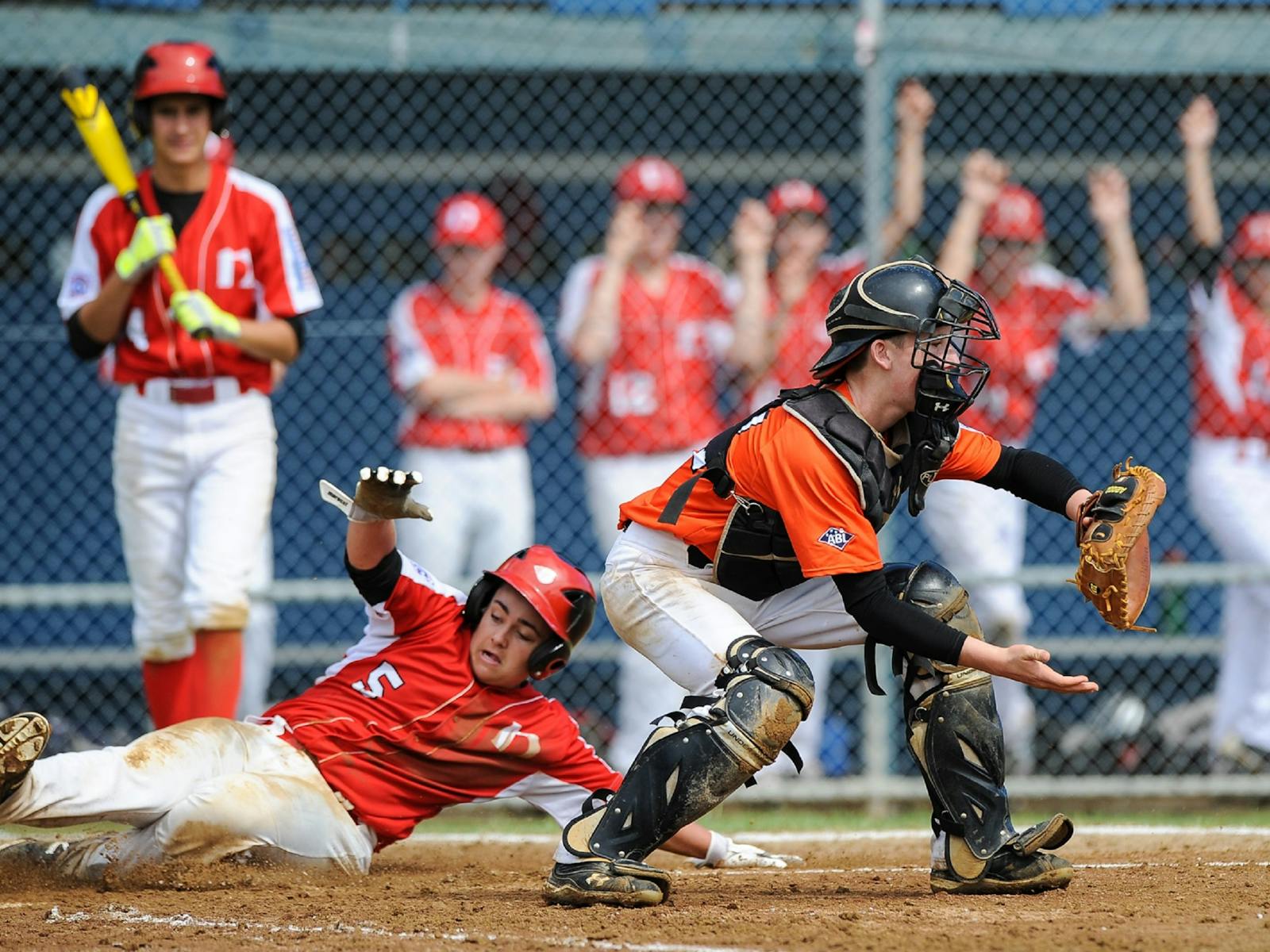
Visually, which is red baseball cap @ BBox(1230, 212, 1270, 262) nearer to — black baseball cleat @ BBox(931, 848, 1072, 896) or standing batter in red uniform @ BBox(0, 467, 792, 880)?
standing batter in red uniform @ BBox(0, 467, 792, 880)

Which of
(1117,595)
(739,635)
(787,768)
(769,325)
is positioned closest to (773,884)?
(739,635)

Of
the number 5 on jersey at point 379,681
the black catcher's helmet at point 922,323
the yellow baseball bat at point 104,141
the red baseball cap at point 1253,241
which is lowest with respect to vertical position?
the number 5 on jersey at point 379,681

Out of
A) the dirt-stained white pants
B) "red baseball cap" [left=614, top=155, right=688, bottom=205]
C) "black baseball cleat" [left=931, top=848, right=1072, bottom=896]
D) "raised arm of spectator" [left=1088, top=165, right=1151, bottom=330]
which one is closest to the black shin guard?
the dirt-stained white pants

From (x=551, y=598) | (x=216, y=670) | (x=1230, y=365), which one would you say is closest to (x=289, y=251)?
(x=216, y=670)

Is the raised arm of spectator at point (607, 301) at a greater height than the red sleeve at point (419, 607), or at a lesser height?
greater

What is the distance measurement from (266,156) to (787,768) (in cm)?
375

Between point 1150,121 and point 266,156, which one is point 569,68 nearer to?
point 266,156

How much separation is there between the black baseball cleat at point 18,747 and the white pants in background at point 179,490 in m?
1.47

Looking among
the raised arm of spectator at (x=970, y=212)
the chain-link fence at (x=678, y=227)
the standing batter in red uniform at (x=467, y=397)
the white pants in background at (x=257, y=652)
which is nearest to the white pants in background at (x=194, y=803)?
the white pants in background at (x=257, y=652)

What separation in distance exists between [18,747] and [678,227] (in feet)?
12.4

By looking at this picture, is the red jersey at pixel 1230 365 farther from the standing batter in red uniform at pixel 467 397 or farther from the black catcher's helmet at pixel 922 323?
the black catcher's helmet at pixel 922 323

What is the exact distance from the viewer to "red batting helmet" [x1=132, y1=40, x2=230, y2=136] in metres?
5.36

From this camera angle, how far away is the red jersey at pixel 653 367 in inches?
264

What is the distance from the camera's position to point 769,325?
6703 millimetres
